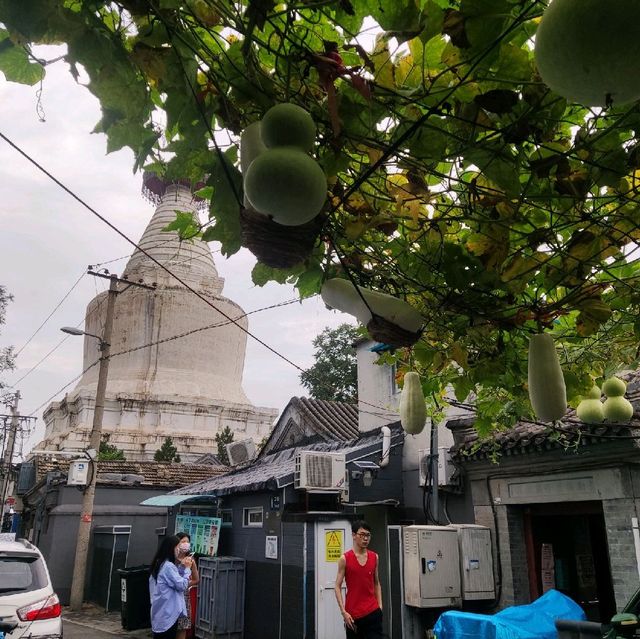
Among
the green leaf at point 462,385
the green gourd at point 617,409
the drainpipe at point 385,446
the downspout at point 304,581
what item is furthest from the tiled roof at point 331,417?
the green leaf at point 462,385

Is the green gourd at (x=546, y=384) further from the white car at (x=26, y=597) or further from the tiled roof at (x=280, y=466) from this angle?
the tiled roof at (x=280, y=466)

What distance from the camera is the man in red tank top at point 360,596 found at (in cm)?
548

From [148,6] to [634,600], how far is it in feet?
17.6

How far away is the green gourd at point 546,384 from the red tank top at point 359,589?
3.63m

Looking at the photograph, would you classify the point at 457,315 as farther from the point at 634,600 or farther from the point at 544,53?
the point at 634,600

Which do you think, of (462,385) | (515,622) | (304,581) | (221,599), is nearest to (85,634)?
(221,599)

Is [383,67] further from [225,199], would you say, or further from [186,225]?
[186,225]

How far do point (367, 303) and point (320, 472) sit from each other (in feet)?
27.1

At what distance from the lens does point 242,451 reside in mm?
17953

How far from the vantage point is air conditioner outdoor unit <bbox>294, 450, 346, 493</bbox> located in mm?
9992

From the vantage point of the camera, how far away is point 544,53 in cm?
122

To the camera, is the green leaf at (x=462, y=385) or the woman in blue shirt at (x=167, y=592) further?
the woman in blue shirt at (x=167, y=592)

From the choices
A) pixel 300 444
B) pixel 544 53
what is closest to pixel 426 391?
pixel 544 53

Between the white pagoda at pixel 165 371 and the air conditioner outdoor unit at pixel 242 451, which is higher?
the white pagoda at pixel 165 371
